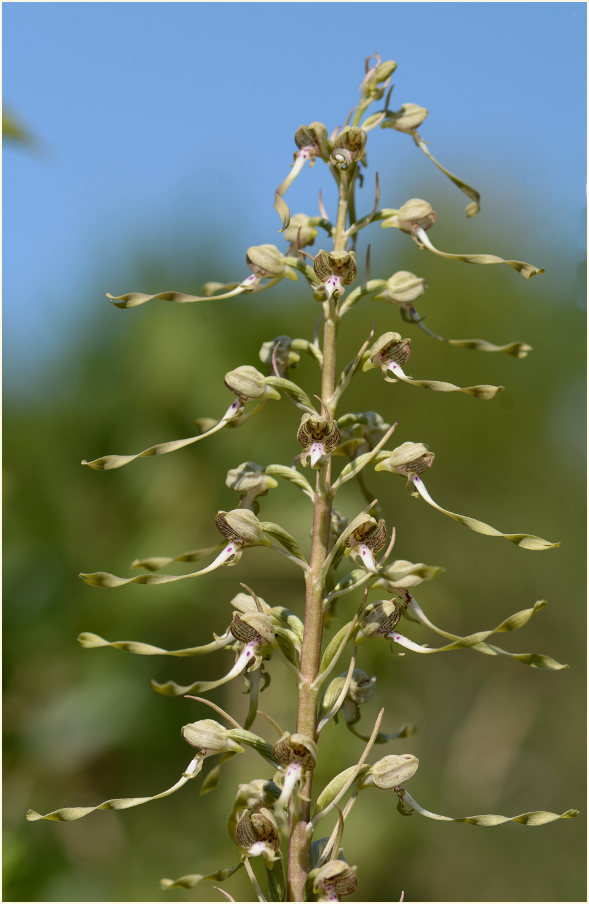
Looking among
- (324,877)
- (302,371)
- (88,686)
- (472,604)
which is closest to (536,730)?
(472,604)

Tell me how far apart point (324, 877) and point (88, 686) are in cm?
260

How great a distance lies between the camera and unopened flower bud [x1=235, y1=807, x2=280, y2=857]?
4.03ft

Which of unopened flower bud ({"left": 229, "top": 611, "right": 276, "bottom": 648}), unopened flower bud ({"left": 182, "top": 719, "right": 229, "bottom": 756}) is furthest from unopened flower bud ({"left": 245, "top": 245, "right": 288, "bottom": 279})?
unopened flower bud ({"left": 182, "top": 719, "right": 229, "bottom": 756})

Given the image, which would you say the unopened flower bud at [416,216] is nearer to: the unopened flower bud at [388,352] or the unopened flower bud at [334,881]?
the unopened flower bud at [388,352]

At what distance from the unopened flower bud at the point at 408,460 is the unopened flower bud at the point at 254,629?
0.31 metres

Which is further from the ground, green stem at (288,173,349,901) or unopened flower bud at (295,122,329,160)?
unopened flower bud at (295,122,329,160)

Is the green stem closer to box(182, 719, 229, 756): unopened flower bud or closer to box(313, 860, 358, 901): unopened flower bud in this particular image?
box(313, 860, 358, 901): unopened flower bud

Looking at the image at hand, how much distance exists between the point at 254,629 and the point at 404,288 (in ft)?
2.03

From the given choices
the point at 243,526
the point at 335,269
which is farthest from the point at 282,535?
the point at 335,269

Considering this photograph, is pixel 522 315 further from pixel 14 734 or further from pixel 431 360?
pixel 14 734

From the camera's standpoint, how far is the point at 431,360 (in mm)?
8164

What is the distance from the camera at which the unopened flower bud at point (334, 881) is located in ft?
3.86

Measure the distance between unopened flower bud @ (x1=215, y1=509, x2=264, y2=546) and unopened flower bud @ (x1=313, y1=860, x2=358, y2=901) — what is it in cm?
48

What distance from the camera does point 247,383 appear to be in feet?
4.68
